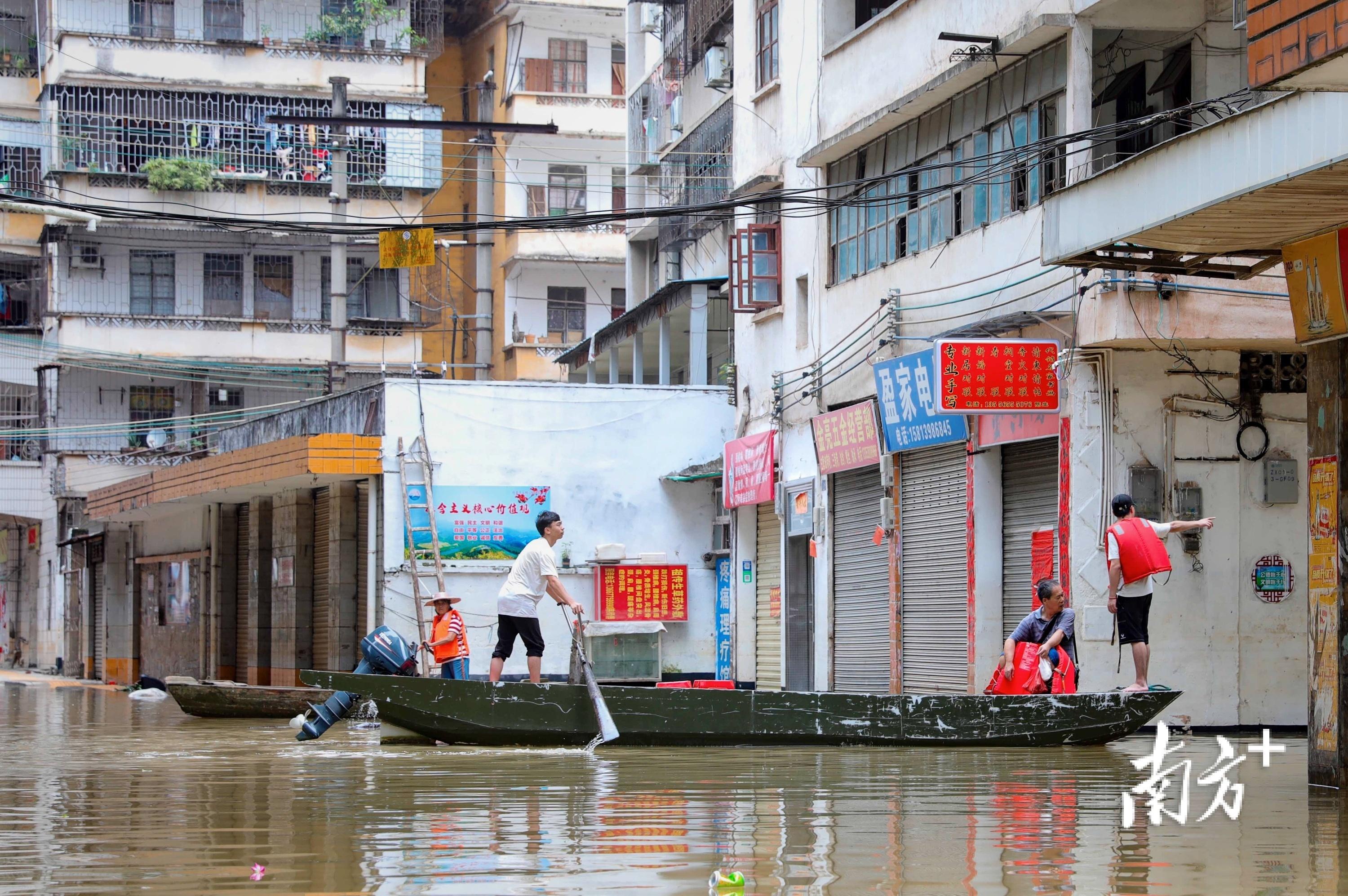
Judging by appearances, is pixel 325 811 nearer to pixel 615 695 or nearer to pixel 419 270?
pixel 615 695

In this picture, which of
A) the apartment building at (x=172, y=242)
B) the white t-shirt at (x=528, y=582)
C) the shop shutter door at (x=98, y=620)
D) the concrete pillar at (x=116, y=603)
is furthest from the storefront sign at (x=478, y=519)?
the shop shutter door at (x=98, y=620)

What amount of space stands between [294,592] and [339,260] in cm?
927

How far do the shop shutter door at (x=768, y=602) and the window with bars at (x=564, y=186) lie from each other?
65.7 feet

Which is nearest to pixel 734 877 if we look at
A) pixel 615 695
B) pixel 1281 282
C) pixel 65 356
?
pixel 615 695

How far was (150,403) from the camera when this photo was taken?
42188mm

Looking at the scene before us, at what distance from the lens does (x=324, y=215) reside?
4206 cm

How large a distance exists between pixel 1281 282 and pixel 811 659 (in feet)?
31.7

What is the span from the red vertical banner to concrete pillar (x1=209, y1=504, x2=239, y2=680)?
20.6 m

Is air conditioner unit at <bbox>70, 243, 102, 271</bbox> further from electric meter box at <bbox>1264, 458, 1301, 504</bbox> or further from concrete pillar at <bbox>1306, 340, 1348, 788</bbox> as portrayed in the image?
concrete pillar at <bbox>1306, 340, 1348, 788</bbox>

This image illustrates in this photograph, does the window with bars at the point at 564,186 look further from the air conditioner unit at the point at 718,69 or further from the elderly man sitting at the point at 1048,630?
the elderly man sitting at the point at 1048,630

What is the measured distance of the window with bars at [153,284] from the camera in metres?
41.6

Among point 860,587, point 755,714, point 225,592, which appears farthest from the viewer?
point 225,592

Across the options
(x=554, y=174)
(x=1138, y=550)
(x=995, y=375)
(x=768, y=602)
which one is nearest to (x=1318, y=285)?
(x=1138, y=550)

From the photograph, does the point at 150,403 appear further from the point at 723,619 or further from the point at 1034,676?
the point at 1034,676
